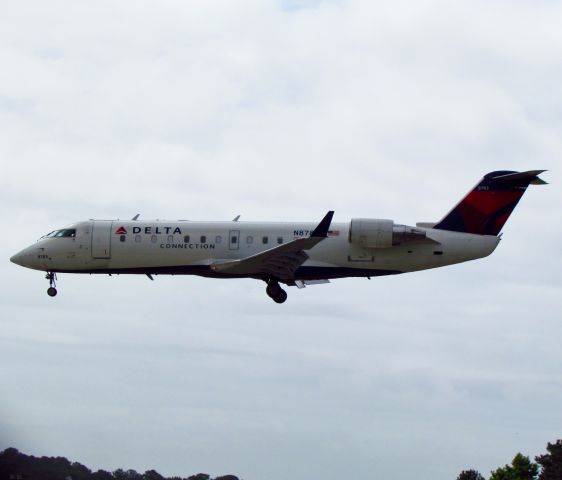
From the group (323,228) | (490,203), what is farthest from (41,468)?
(490,203)

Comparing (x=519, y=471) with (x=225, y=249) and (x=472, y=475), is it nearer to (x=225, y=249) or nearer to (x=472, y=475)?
(x=472, y=475)

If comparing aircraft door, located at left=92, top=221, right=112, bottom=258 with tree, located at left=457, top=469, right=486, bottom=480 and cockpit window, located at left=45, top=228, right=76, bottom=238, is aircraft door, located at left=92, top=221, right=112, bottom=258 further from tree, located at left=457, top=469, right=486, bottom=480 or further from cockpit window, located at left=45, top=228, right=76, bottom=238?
tree, located at left=457, top=469, right=486, bottom=480

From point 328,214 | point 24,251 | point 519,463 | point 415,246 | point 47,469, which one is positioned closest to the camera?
point 47,469

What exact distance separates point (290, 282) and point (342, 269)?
2107 millimetres

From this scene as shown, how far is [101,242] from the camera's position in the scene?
139 feet

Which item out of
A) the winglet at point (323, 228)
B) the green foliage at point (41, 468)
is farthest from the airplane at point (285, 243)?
the green foliage at point (41, 468)

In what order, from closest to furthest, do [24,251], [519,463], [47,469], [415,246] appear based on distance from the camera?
[47,469] < [415,246] < [24,251] < [519,463]

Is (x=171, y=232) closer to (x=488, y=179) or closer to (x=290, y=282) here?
(x=290, y=282)

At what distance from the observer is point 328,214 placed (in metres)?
37.3

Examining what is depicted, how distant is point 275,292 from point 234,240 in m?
2.46

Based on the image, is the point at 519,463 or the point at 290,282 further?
the point at 519,463

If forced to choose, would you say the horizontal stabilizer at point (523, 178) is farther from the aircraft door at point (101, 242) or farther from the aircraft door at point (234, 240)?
the aircraft door at point (101, 242)

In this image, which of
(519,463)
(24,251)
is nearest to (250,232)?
(24,251)

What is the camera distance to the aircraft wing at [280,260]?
125 feet
